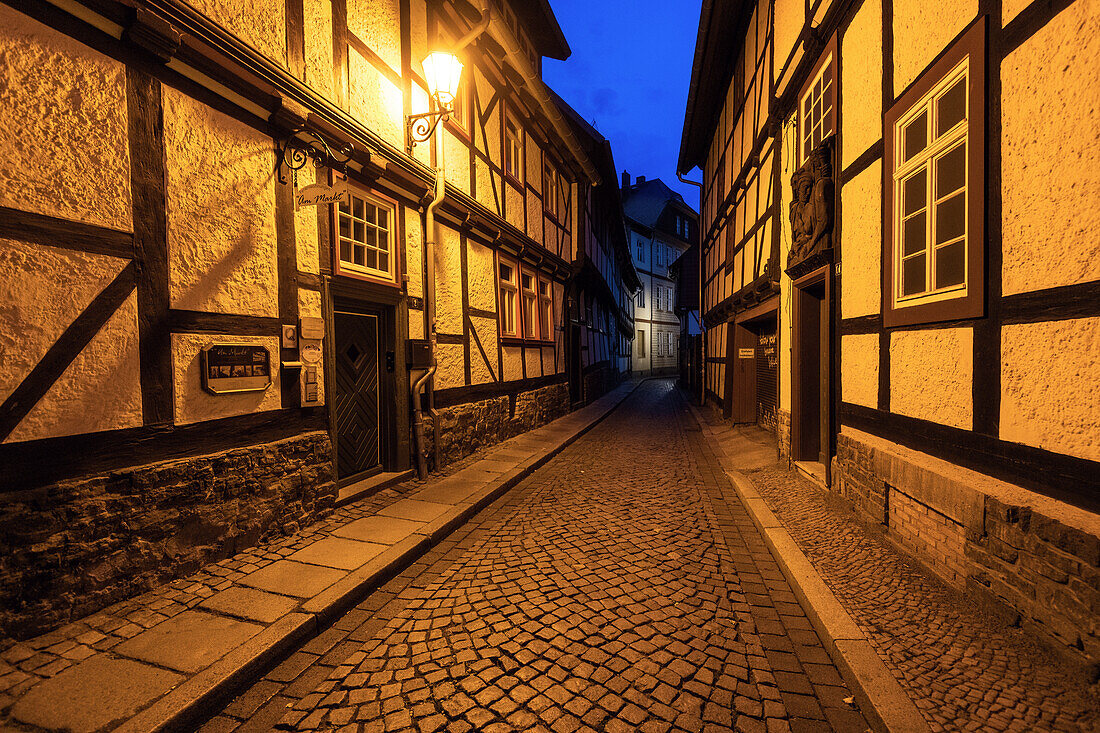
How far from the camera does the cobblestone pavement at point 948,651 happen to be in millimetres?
2076

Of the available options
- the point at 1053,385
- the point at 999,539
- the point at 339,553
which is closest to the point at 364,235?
the point at 339,553

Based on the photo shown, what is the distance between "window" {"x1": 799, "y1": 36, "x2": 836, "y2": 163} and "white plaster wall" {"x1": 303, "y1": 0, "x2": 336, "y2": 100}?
218 inches

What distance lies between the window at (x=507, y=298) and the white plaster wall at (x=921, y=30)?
6464 millimetres

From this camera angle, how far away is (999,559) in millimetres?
2693

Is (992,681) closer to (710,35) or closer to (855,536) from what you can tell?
(855,536)

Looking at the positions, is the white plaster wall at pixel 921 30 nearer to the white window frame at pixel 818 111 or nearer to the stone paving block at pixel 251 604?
the white window frame at pixel 818 111

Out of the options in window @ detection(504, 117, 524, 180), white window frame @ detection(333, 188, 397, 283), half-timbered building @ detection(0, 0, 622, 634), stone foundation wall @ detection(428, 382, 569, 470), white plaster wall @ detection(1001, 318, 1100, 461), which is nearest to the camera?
white plaster wall @ detection(1001, 318, 1100, 461)

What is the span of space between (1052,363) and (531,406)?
8.53 metres

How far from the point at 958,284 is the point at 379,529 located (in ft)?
17.0

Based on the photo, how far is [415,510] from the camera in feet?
16.6

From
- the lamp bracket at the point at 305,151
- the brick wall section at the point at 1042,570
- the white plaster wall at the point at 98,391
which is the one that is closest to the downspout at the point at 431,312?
the lamp bracket at the point at 305,151

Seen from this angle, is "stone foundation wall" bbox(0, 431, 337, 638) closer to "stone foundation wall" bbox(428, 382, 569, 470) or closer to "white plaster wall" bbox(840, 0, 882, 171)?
"stone foundation wall" bbox(428, 382, 569, 470)

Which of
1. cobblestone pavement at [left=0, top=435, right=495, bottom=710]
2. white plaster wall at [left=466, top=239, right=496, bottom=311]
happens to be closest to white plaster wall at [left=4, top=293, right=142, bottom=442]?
cobblestone pavement at [left=0, top=435, right=495, bottom=710]

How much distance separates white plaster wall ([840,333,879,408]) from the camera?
14.4 feet
